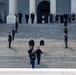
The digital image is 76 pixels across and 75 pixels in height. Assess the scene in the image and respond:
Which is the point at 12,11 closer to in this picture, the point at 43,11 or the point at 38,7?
the point at 38,7

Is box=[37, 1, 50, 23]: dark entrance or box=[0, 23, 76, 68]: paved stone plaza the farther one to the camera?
box=[37, 1, 50, 23]: dark entrance

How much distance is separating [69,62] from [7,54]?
213 inches

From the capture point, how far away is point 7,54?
2480 cm

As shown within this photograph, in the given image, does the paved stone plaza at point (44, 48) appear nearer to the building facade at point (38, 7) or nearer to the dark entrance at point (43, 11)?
the building facade at point (38, 7)

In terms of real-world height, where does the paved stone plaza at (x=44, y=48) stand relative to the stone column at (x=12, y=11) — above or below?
below

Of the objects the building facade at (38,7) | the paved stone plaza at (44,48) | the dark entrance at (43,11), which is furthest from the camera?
the dark entrance at (43,11)

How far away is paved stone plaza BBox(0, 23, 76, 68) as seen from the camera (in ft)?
73.5

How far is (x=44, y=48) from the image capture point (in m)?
26.7

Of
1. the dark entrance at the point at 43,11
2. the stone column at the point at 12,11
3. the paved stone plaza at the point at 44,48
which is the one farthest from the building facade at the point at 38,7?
the paved stone plaza at the point at 44,48

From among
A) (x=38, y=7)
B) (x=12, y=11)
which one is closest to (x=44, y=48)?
(x=12, y=11)

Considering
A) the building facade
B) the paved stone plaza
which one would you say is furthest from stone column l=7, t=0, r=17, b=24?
the paved stone plaza

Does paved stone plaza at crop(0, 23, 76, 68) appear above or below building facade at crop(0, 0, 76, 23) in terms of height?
below

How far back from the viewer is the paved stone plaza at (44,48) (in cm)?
2241

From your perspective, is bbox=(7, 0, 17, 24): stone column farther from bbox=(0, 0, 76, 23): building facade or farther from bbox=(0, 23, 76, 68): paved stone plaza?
bbox=(0, 23, 76, 68): paved stone plaza
